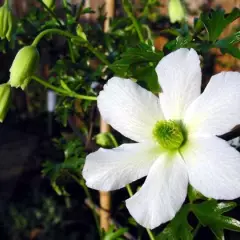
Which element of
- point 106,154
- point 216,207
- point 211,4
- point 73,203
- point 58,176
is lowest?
point 73,203

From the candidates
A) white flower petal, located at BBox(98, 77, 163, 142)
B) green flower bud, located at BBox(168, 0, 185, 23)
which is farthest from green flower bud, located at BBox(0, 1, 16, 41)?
green flower bud, located at BBox(168, 0, 185, 23)

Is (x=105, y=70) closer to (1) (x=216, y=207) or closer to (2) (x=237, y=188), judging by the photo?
(1) (x=216, y=207)

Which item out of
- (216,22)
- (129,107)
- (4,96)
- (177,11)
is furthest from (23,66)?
(177,11)

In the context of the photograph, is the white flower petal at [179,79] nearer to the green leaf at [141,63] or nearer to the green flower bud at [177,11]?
the green leaf at [141,63]

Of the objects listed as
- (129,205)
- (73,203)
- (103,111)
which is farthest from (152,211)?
(73,203)

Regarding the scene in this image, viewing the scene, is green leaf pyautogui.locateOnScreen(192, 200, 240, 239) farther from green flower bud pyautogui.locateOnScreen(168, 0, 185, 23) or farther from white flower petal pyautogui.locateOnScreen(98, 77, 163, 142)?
green flower bud pyautogui.locateOnScreen(168, 0, 185, 23)

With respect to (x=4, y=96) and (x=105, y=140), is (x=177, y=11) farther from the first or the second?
(x=4, y=96)
